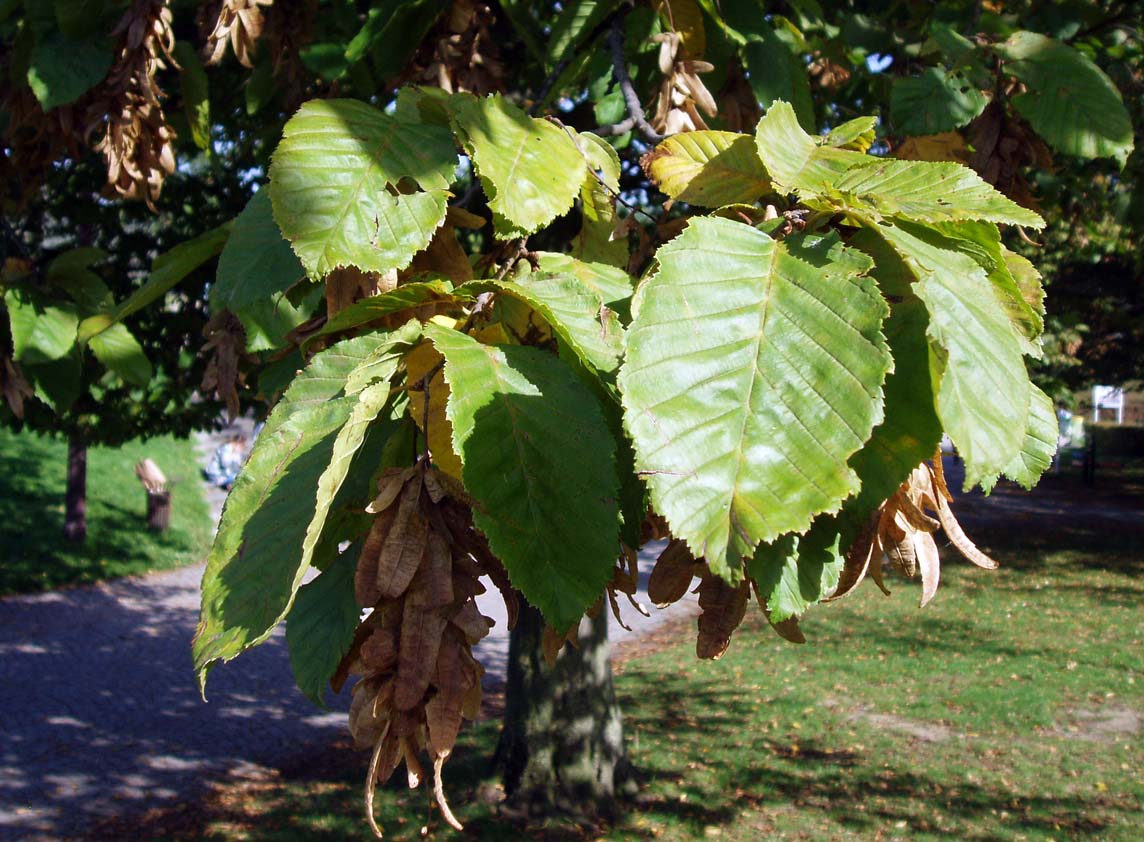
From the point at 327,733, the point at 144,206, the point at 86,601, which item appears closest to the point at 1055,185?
the point at 144,206

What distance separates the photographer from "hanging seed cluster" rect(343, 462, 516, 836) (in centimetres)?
103

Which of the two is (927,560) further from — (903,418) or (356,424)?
(356,424)

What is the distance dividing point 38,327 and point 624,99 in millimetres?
2001

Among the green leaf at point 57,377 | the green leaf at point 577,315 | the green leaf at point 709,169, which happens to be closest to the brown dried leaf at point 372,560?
the green leaf at point 577,315

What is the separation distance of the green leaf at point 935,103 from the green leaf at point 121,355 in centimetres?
229

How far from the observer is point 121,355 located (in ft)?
10.4

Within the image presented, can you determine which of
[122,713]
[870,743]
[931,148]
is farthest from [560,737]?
[931,148]

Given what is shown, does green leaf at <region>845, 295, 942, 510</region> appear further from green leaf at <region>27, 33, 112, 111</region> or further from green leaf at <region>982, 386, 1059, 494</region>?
green leaf at <region>27, 33, 112, 111</region>

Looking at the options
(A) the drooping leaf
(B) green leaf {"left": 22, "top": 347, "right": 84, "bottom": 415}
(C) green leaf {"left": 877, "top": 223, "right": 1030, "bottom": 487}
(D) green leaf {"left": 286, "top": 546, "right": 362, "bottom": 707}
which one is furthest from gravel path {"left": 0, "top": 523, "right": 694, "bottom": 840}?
(C) green leaf {"left": 877, "top": 223, "right": 1030, "bottom": 487}

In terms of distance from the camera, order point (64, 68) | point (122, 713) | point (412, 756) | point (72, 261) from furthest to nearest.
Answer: point (122, 713), point (72, 261), point (64, 68), point (412, 756)

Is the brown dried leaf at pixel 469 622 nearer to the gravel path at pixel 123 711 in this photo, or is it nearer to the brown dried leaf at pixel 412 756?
the brown dried leaf at pixel 412 756

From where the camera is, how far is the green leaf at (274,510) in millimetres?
966

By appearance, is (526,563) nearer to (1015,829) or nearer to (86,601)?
(1015,829)

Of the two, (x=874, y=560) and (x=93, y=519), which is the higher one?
(x=874, y=560)
